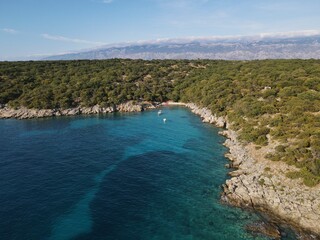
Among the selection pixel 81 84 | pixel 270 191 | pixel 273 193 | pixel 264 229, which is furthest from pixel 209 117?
pixel 81 84

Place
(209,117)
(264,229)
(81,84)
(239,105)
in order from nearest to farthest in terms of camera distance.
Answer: (264,229) → (239,105) → (209,117) → (81,84)

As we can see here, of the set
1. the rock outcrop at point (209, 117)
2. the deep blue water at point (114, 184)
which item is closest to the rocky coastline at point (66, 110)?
the deep blue water at point (114, 184)

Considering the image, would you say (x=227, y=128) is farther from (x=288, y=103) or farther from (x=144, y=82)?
(x=144, y=82)

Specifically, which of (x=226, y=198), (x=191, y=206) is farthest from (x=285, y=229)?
(x=191, y=206)

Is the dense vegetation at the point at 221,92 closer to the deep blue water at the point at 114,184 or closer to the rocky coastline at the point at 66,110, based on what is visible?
the rocky coastline at the point at 66,110

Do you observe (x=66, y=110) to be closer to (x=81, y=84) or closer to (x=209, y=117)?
(x=81, y=84)

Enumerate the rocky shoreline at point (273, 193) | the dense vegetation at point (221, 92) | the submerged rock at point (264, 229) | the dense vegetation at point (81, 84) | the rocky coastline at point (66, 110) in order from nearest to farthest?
the submerged rock at point (264, 229), the rocky shoreline at point (273, 193), the dense vegetation at point (221, 92), the rocky coastline at point (66, 110), the dense vegetation at point (81, 84)

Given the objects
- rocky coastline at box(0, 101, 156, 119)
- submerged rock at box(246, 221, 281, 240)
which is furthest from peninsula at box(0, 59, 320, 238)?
submerged rock at box(246, 221, 281, 240)
